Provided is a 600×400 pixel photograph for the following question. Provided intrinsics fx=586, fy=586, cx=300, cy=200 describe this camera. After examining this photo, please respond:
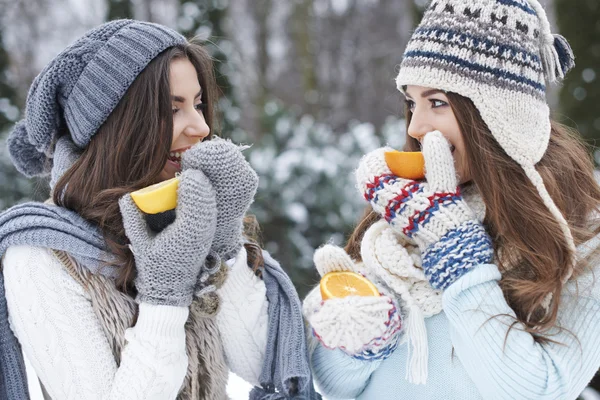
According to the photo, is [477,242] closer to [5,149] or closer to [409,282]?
[409,282]

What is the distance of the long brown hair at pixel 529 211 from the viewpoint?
157 centimetres

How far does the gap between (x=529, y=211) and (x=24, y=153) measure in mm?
1670

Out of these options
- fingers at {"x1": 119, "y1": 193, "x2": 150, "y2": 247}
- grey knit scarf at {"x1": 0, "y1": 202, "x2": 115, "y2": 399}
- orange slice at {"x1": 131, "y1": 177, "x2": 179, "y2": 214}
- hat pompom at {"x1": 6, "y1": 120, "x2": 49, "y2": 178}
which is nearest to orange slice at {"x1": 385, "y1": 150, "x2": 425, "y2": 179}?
orange slice at {"x1": 131, "y1": 177, "x2": 179, "y2": 214}

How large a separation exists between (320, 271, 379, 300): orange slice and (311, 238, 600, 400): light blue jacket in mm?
218

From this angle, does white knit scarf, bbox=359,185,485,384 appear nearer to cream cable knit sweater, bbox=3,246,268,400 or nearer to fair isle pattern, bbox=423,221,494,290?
fair isle pattern, bbox=423,221,494,290

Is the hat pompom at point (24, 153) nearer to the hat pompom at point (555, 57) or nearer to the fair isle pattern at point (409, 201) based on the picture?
the fair isle pattern at point (409, 201)

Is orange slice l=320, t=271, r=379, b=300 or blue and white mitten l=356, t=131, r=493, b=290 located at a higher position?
blue and white mitten l=356, t=131, r=493, b=290

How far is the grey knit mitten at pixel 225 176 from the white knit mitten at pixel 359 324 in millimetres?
357

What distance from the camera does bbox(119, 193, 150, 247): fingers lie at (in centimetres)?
165

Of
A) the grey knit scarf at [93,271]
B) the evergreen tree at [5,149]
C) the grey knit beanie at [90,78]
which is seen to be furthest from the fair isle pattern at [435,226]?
the evergreen tree at [5,149]

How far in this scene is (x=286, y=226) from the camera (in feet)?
14.4

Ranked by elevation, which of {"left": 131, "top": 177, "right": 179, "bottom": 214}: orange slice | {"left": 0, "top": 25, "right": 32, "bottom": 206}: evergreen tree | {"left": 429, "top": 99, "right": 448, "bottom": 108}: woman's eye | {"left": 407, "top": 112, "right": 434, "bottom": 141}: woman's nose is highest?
{"left": 429, "top": 99, "right": 448, "bottom": 108}: woman's eye

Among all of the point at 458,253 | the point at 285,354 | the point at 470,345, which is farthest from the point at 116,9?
the point at 470,345

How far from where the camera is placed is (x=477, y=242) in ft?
5.13
